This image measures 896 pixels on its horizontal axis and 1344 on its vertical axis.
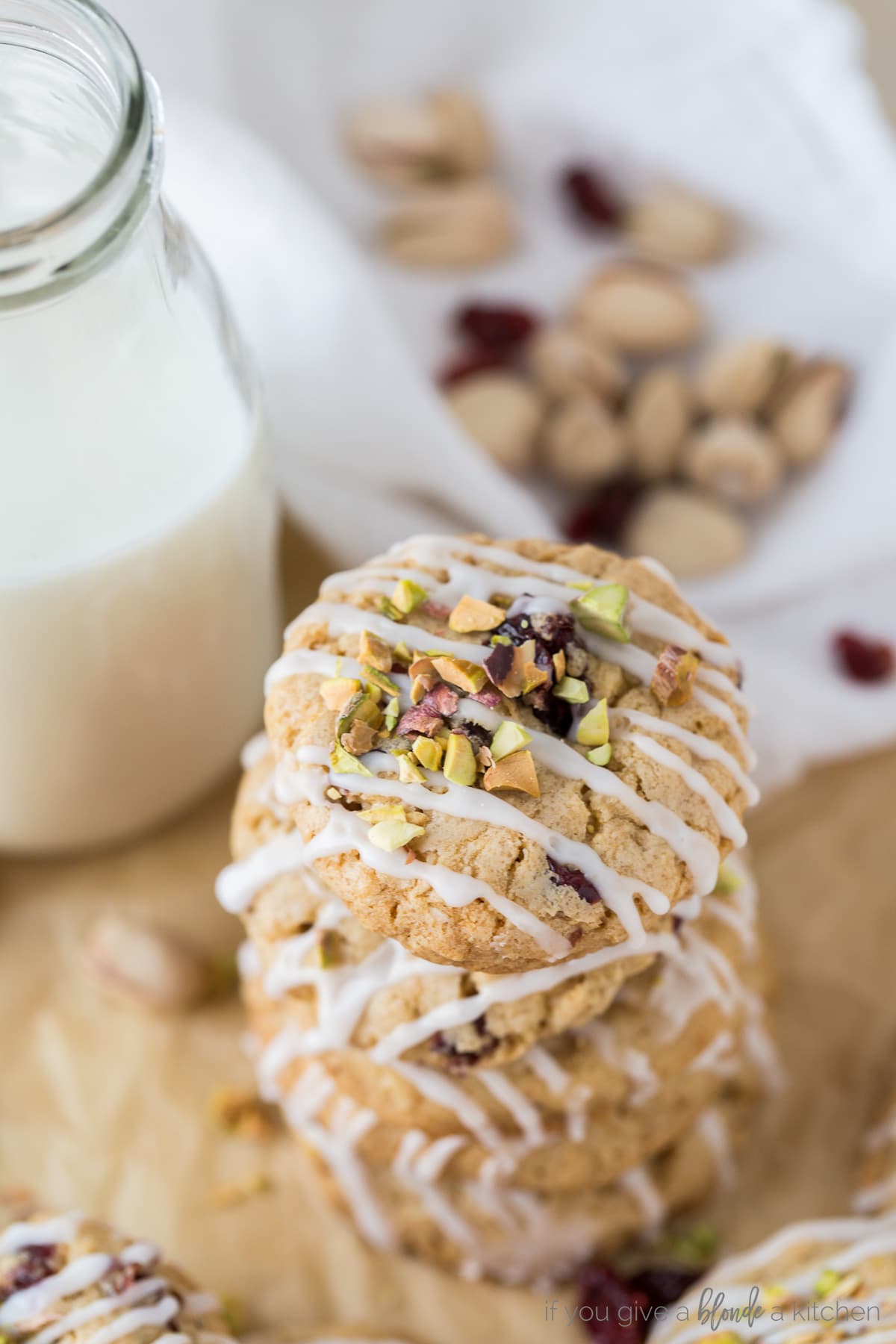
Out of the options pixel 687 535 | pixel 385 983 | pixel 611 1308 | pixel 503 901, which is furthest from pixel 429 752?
pixel 687 535

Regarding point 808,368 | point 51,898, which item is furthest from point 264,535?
point 808,368

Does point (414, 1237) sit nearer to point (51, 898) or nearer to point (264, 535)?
point (51, 898)

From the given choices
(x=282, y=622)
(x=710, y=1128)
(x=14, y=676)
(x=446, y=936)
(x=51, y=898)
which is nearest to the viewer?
(x=446, y=936)

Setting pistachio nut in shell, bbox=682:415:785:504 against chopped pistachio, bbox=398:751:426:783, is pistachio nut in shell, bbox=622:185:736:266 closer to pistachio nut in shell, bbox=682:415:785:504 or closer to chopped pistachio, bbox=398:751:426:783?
pistachio nut in shell, bbox=682:415:785:504

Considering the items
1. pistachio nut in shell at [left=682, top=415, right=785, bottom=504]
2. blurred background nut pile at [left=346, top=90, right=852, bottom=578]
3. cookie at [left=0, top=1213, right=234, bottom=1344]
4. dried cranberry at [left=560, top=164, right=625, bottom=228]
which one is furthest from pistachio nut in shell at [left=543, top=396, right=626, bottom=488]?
cookie at [left=0, top=1213, right=234, bottom=1344]

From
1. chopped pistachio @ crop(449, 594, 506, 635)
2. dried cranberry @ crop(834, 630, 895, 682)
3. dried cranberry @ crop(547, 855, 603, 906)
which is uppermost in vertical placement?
chopped pistachio @ crop(449, 594, 506, 635)

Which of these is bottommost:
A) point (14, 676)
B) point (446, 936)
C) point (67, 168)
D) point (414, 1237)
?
point (414, 1237)

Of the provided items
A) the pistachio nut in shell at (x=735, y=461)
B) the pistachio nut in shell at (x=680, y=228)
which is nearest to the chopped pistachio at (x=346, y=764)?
the pistachio nut in shell at (x=735, y=461)

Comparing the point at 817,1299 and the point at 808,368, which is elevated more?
the point at 808,368
